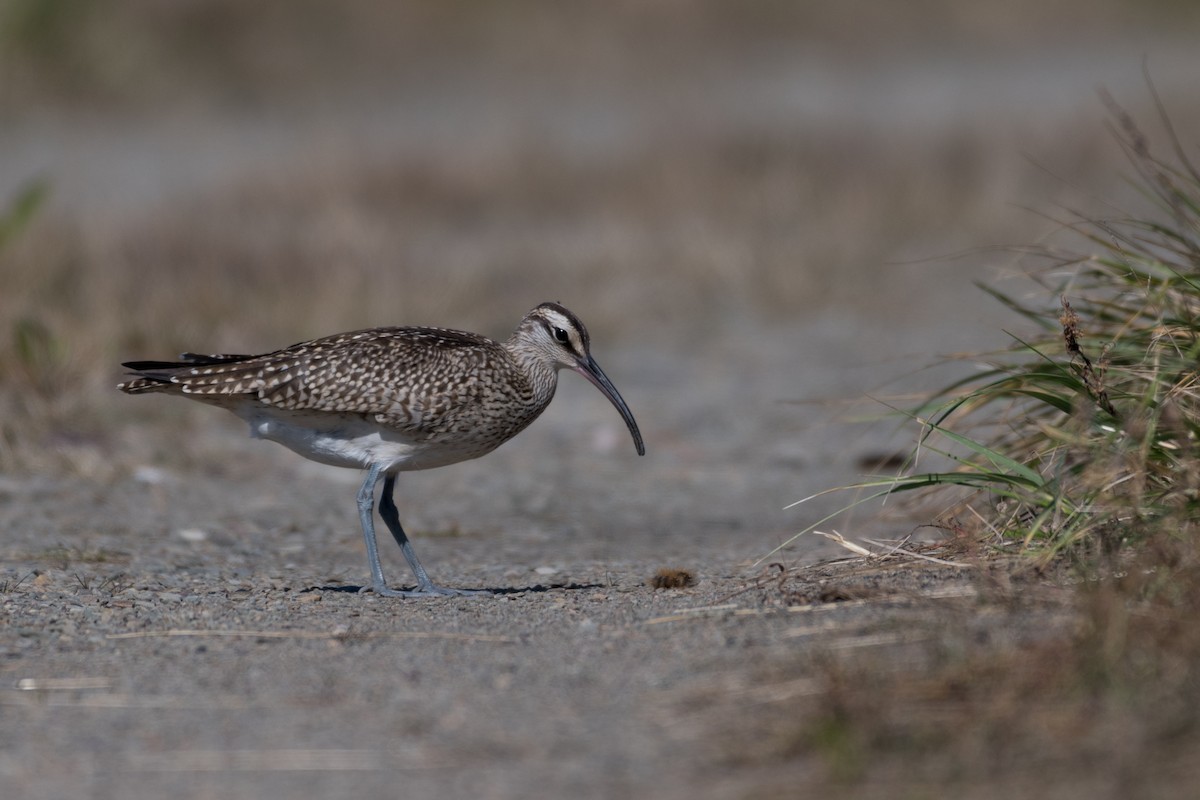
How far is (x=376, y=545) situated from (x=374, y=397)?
23.9 inches

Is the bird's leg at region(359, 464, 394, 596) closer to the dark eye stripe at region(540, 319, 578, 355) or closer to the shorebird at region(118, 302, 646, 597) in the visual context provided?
the shorebird at region(118, 302, 646, 597)

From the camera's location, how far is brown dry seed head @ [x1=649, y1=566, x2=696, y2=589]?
6.30 metres

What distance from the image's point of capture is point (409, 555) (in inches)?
266

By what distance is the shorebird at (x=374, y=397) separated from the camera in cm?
658

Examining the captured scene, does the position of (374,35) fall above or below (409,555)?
above

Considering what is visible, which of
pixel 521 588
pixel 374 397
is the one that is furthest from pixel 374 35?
pixel 521 588

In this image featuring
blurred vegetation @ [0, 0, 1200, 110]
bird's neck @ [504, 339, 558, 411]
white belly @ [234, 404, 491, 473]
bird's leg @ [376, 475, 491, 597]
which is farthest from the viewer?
blurred vegetation @ [0, 0, 1200, 110]

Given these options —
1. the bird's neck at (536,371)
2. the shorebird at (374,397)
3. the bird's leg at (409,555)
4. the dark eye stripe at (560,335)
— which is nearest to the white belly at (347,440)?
the shorebird at (374,397)

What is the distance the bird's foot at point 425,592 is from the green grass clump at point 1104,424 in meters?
1.61

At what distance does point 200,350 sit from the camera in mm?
10523

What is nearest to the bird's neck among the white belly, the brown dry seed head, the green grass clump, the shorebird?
the shorebird

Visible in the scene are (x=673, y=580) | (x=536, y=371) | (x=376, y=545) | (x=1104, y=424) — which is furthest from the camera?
(x=536, y=371)

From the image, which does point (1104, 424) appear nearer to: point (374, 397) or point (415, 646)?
point (415, 646)

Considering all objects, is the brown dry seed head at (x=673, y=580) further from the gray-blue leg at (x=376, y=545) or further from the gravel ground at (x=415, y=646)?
the gray-blue leg at (x=376, y=545)
